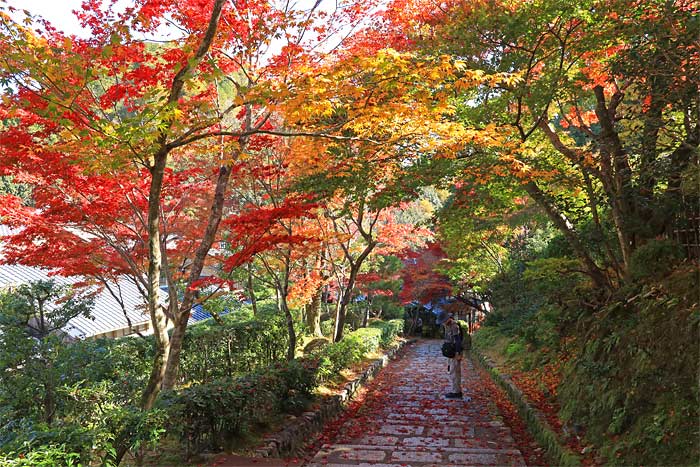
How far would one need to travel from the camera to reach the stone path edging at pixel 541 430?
5.52m

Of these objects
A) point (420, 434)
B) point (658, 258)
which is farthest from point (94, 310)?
point (658, 258)

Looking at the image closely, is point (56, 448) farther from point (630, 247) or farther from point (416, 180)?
point (630, 247)

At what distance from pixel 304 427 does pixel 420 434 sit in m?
1.72

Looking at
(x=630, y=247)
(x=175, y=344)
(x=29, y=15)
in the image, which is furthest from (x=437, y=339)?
(x=29, y=15)

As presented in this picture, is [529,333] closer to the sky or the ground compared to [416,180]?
closer to the ground

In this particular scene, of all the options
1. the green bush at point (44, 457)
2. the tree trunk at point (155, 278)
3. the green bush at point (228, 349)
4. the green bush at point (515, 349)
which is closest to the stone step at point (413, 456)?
the tree trunk at point (155, 278)

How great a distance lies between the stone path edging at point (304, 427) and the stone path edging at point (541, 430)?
3.13 metres

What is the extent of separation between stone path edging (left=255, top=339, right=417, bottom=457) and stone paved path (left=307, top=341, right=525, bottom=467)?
34cm

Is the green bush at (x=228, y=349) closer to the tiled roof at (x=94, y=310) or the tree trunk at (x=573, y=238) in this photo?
the tiled roof at (x=94, y=310)

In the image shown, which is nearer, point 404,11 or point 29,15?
point 29,15

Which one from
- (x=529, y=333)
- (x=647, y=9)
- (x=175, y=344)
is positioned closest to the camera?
(x=647, y=9)

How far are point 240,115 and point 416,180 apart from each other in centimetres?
311

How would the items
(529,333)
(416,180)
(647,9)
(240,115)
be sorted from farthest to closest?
1. (529,333)
2. (416,180)
3. (240,115)
4. (647,9)

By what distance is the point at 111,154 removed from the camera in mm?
5883
